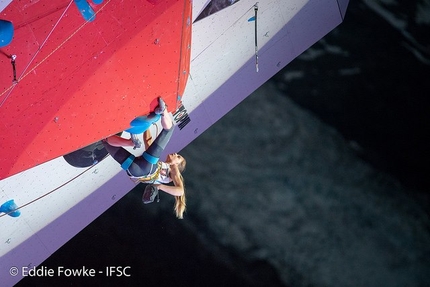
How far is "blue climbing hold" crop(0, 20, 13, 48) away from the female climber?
0.83 meters

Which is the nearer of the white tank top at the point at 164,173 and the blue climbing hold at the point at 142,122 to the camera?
the blue climbing hold at the point at 142,122

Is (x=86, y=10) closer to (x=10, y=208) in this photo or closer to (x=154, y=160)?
(x=154, y=160)

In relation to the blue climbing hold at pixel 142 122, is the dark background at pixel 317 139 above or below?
below

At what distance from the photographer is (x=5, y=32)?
3.08 meters

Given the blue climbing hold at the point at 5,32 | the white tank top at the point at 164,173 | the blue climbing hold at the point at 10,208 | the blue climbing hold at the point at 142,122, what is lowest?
the white tank top at the point at 164,173

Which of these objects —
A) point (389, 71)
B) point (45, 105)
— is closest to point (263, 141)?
point (389, 71)

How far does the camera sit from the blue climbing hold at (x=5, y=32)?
10.1 ft

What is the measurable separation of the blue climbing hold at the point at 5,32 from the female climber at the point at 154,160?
0.83 meters

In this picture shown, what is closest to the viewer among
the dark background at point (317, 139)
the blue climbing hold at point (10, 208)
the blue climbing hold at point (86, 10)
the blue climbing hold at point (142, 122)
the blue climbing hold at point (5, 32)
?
the blue climbing hold at point (5, 32)

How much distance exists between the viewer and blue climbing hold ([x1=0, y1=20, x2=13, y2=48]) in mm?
3075

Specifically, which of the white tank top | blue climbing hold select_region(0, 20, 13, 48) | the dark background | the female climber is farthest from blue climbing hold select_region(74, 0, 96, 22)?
the dark background

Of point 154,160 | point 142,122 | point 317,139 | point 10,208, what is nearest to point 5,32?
point 142,122

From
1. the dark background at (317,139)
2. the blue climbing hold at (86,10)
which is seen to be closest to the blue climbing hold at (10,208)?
the dark background at (317,139)

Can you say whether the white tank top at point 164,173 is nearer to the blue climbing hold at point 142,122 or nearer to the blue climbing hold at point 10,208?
the blue climbing hold at point 142,122
